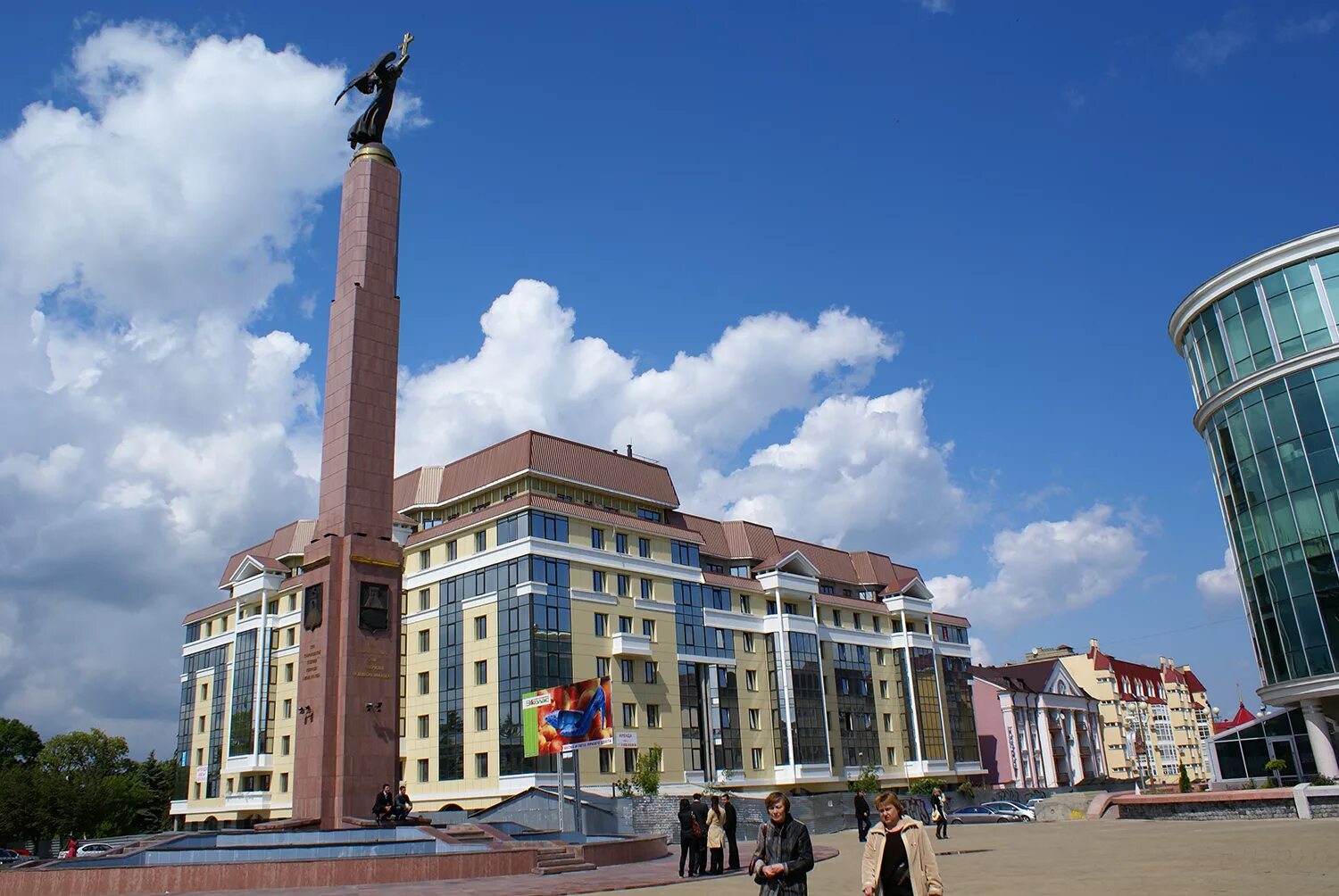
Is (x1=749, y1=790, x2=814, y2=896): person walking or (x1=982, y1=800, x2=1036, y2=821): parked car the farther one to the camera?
(x1=982, y1=800, x2=1036, y2=821): parked car

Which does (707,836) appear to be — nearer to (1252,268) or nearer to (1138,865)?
(1138,865)

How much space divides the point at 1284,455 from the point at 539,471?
3129cm

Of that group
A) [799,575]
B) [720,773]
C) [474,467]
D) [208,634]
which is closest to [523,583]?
[474,467]

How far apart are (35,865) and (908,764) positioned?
53238 millimetres

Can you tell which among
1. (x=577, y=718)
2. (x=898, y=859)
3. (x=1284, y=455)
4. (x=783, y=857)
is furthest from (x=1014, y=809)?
(x=898, y=859)

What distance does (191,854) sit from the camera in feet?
72.5

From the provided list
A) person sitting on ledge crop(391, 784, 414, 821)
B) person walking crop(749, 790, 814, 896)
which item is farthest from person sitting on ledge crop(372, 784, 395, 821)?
person walking crop(749, 790, 814, 896)

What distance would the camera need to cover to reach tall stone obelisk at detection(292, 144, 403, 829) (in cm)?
2878

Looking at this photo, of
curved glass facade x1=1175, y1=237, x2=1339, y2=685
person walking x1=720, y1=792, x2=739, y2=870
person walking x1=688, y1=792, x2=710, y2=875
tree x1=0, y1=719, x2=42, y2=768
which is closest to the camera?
person walking x1=688, y1=792, x2=710, y2=875

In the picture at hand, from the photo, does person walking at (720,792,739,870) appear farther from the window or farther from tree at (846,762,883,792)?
tree at (846,762,883,792)

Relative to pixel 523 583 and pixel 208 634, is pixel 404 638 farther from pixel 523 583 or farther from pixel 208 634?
pixel 208 634

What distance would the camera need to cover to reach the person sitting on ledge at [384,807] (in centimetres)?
2638

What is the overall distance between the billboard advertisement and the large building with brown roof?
11.9 meters

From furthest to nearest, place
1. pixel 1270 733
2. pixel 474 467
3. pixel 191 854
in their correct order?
pixel 474 467
pixel 1270 733
pixel 191 854
